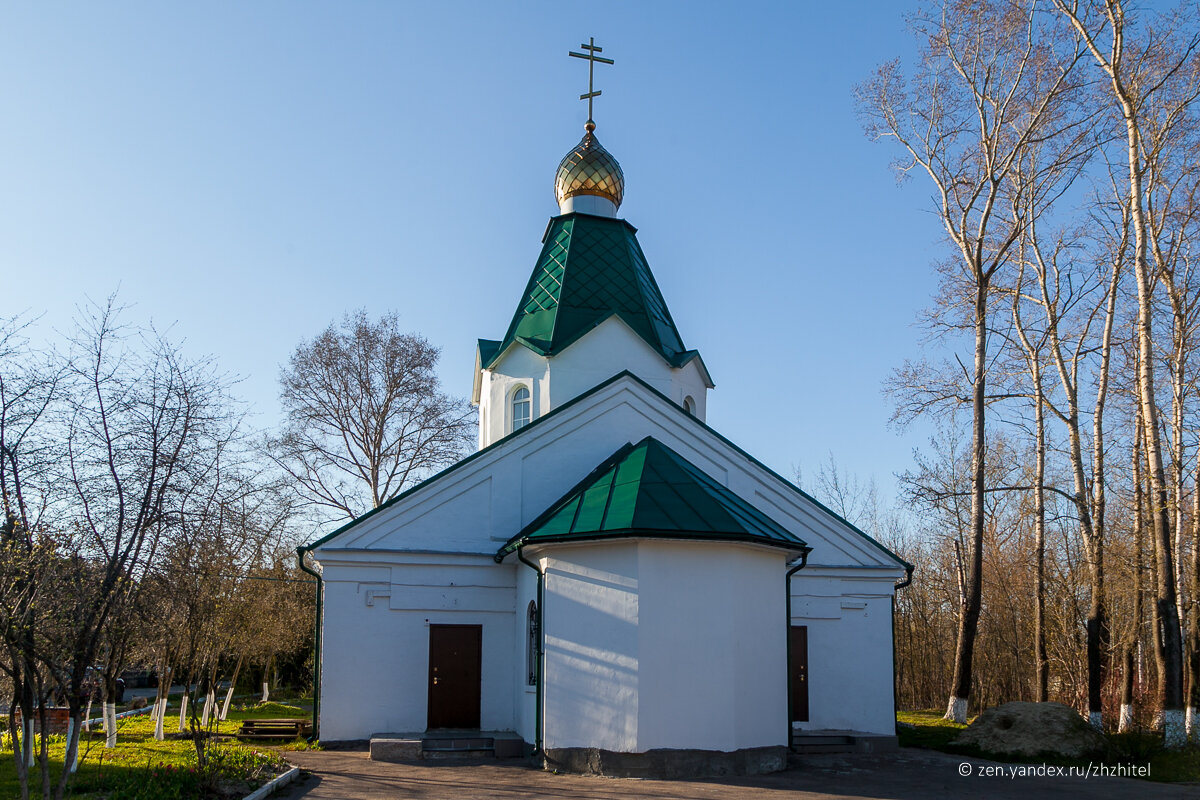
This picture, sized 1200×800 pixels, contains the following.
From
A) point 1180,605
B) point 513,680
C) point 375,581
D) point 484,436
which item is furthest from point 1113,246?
point 375,581

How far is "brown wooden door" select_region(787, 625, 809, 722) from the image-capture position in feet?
48.7

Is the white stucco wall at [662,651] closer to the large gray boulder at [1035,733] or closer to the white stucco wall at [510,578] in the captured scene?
the white stucco wall at [510,578]

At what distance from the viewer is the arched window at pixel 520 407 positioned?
1731 cm

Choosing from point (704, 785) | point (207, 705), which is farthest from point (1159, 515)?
point (207, 705)

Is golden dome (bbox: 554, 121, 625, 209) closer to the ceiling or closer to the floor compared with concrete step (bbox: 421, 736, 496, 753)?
closer to the ceiling

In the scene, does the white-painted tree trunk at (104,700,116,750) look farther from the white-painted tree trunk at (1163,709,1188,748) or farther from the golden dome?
the white-painted tree trunk at (1163,709,1188,748)

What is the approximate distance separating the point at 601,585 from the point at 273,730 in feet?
21.4

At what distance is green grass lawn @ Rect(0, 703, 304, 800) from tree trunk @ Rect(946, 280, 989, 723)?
1240cm

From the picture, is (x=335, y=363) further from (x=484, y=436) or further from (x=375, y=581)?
(x=375, y=581)

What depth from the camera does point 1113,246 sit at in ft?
61.0

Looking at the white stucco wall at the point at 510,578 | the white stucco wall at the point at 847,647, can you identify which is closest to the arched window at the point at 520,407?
the white stucco wall at the point at 510,578

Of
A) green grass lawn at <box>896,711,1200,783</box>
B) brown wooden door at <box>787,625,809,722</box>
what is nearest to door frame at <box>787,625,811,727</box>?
brown wooden door at <box>787,625,809,722</box>

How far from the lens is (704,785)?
34.8ft

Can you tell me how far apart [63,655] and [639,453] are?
25.7 ft
